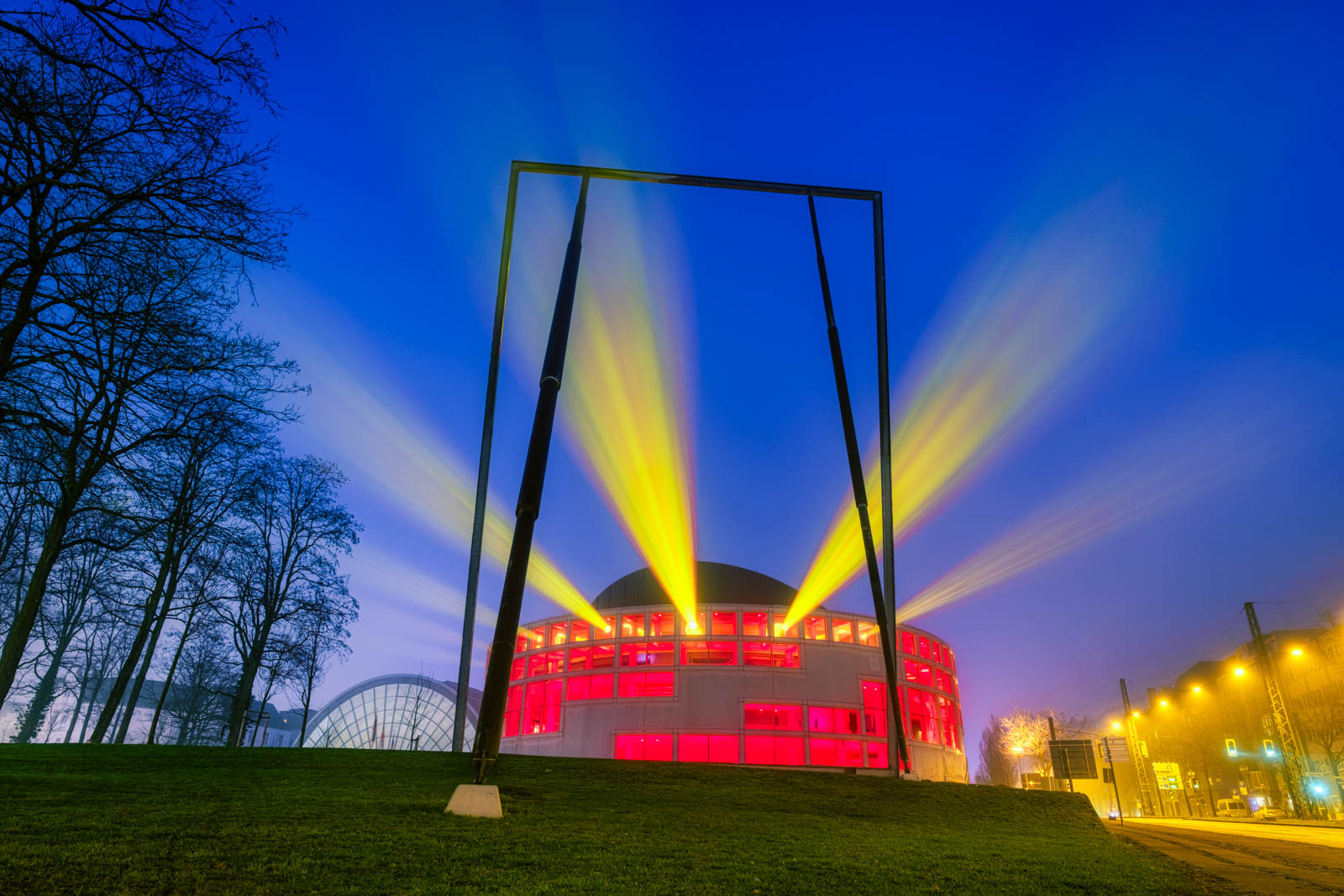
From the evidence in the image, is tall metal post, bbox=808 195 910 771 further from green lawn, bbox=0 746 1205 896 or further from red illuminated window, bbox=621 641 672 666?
red illuminated window, bbox=621 641 672 666

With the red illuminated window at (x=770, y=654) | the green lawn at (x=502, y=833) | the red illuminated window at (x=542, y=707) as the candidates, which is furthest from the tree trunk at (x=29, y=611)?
the red illuminated window at (x=770, y=654)

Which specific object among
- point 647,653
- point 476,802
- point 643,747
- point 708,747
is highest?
point 647,653

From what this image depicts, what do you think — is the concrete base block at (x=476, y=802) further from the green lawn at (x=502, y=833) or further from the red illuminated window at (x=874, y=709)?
the red illuminated window at (x=874, y=709)

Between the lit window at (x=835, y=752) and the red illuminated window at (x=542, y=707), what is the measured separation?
18356mm

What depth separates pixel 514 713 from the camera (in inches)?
2144

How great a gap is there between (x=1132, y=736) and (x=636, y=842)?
92153 mm

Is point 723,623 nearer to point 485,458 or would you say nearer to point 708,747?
point 708,747

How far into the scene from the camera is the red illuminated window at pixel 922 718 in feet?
168

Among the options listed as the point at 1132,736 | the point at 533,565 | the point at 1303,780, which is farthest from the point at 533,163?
the point at 1132,736

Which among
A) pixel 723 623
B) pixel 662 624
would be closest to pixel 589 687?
pixel 662 624

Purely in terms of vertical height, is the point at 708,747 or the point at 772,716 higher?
the point at 772,716

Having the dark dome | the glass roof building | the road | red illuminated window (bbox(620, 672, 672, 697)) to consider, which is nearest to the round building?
red illuminated window (bbox(620, 672, 672, 697))

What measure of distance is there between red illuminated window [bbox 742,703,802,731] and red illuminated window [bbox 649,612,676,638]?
24.3ft

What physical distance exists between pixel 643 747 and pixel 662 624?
27.5ft
